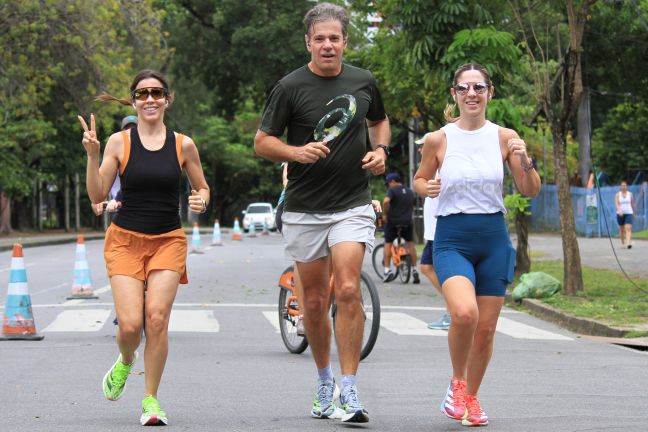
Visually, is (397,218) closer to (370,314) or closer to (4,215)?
(370,314)

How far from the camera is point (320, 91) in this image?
649cm

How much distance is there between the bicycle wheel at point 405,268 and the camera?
2003 centimetres

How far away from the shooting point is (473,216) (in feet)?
20.7

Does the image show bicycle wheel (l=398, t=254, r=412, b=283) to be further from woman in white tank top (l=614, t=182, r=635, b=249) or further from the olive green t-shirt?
the olive green t-shirt

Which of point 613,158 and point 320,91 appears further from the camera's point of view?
point 613,158

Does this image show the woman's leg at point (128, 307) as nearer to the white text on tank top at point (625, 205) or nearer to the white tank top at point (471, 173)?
the white tank top at point (471, 173)

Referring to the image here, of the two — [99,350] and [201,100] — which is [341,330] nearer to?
[99,350]

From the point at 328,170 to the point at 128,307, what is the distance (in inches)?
51.7

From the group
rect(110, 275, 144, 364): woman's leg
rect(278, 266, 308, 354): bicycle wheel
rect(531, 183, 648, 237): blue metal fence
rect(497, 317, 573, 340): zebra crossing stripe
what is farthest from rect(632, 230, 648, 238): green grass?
rect(110, 275, 144, 364): woman's leg

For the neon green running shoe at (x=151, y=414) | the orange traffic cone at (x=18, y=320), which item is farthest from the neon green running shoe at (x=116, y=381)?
the orange traffic cone at (x=18, y=320)

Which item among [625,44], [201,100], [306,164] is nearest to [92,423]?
[306,164]

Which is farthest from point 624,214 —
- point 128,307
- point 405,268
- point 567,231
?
point 128,307

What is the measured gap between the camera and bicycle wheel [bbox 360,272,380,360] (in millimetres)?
9672

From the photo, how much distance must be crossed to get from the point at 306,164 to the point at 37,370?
11.6ft
